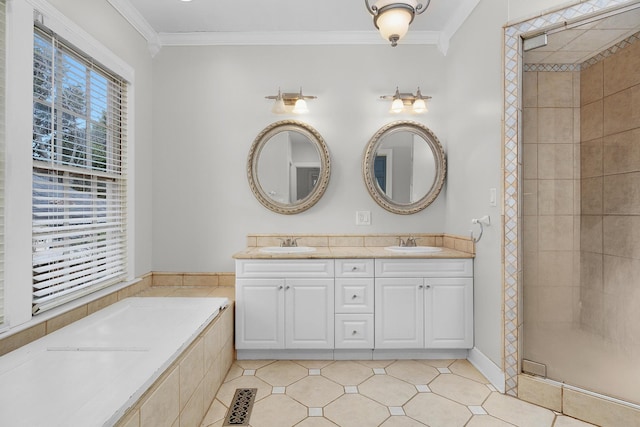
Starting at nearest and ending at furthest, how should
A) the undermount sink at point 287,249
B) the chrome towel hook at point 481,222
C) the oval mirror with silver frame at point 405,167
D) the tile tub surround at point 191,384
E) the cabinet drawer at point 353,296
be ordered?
the tile tub surround at point 191,384, the chrome towel hook at point 481,222, the cabinet drawer at point 353,296, the undermount sink at point 287,249, the oval mirror with silver frame at point 405,167

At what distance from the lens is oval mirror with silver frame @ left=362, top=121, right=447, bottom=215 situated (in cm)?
302

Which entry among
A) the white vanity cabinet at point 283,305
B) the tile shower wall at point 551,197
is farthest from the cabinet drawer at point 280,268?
the tile shower wall at point 551,197

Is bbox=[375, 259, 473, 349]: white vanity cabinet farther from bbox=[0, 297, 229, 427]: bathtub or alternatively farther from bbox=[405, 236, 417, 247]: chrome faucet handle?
bbox=[0, 297, 229, 427]: bathtub

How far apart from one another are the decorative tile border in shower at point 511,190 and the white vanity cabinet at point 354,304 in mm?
902

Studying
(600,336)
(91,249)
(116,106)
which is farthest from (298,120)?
(600,336)

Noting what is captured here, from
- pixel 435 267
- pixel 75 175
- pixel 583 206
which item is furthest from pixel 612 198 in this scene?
pixel 75 175

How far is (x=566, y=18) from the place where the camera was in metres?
1.91

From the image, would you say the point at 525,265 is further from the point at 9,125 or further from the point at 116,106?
the point at 116,106

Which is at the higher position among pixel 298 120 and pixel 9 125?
pixel 298 120

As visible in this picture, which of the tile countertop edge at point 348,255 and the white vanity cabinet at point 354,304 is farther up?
the tile countertop edge at point 348,255

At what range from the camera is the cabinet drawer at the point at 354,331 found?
2566 millimetres

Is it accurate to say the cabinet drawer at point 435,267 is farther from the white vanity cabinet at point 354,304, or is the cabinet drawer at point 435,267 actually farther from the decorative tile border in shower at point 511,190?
the decorative tile border in shower at point 511,190

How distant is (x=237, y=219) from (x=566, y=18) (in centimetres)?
267

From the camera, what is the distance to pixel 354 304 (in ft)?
8.46
